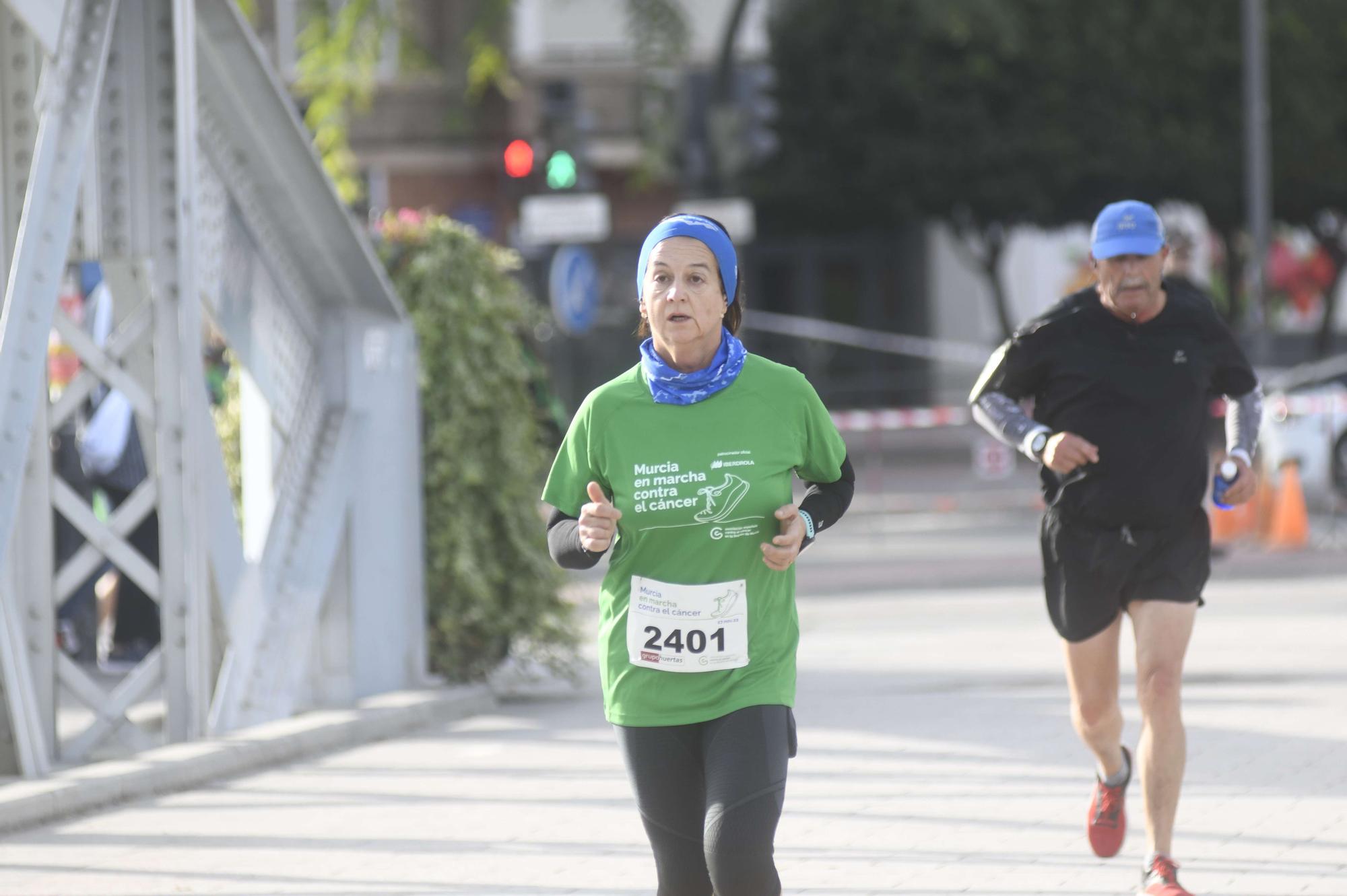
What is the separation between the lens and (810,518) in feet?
14.8

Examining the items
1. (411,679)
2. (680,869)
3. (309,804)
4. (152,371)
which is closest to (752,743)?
(680,869)

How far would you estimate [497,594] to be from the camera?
10000 millimetres

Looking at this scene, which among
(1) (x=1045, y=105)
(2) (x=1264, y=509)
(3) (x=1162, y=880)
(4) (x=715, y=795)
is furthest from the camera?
(1) (x=1045, y=105)

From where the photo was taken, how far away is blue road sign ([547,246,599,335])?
18.3 m

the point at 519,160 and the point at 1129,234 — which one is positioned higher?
the point at 519,160

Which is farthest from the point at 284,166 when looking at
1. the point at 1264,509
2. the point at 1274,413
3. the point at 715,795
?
the point at 1274,413

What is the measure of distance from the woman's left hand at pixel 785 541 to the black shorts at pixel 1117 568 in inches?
72.0

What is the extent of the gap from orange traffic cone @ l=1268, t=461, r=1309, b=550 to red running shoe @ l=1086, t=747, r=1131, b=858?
11087 millimetres

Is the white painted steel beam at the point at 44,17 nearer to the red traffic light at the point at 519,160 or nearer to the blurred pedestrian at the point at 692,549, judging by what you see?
the blurred pedestrian at the point at 692,549

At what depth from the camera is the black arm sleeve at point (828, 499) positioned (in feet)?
14.9

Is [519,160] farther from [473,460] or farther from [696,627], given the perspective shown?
[696,627]

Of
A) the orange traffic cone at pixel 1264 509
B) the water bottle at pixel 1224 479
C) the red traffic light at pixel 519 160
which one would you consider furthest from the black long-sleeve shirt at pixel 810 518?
the red traffic light at pixel 519 160

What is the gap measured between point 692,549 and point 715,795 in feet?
1.65

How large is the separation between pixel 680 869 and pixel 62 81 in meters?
4.33
